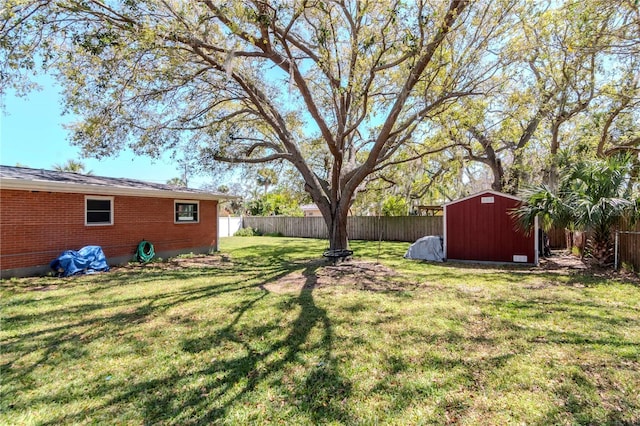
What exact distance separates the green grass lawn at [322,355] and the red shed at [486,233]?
3006 millimetres

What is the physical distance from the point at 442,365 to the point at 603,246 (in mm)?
7729

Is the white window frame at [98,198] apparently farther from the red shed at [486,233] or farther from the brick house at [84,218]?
the red shed at [486,233]

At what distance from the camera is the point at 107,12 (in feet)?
21.0

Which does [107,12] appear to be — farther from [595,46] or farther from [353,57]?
[595,46]

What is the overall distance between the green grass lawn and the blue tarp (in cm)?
136

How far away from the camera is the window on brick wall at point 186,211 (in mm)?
11469

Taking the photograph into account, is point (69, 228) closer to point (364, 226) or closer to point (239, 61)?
point (239, 61)

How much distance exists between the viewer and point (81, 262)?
8.09m

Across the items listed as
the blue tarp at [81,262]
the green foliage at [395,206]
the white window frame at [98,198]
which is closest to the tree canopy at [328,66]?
the white window frame at [98,198]

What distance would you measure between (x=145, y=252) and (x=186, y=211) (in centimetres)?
229

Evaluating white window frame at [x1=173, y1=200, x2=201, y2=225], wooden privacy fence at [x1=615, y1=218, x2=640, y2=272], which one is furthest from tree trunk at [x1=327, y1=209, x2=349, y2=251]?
wooden privacy fence at [x1=615, y1=218, x2=640, y2=272]

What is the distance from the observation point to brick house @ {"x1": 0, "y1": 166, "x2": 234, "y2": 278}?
24.3 feet

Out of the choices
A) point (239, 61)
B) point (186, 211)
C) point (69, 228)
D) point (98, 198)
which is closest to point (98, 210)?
point (98, 198)

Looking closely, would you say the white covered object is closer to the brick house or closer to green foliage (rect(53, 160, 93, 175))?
the brick house
